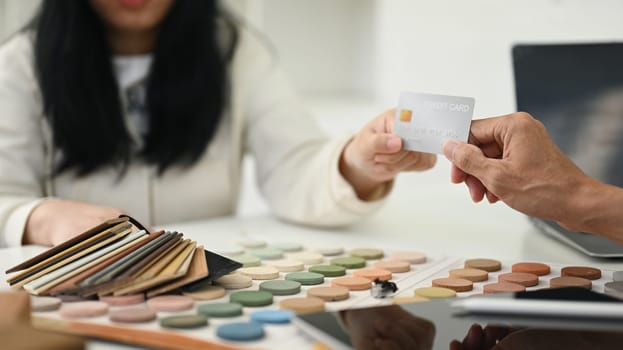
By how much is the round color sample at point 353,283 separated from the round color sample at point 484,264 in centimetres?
13

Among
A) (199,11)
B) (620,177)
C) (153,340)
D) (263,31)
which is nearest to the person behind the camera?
(153,340)

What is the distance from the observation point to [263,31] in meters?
2.32

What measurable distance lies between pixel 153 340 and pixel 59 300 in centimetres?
12

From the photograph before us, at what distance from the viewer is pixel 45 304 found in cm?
62

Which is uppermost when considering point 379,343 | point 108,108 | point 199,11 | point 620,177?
point 199,11

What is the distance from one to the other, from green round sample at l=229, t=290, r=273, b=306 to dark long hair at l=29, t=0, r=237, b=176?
0.59 metres

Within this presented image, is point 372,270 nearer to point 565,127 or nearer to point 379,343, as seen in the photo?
point 379,343

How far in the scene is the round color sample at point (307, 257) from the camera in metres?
0.82

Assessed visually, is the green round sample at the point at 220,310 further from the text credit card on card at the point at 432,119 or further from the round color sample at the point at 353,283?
the text credit card on card at the point at 432,119

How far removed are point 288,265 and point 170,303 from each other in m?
0.18

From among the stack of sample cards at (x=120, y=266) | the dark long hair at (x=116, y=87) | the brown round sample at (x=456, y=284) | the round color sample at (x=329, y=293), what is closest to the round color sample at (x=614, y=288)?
the brown round sample at (x=456, y=284)

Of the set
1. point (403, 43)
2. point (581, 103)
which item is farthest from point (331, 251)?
point (403, 43)

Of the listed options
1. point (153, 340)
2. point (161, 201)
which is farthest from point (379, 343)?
point (161, 201)

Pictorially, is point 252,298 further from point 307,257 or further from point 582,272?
point 582,272
